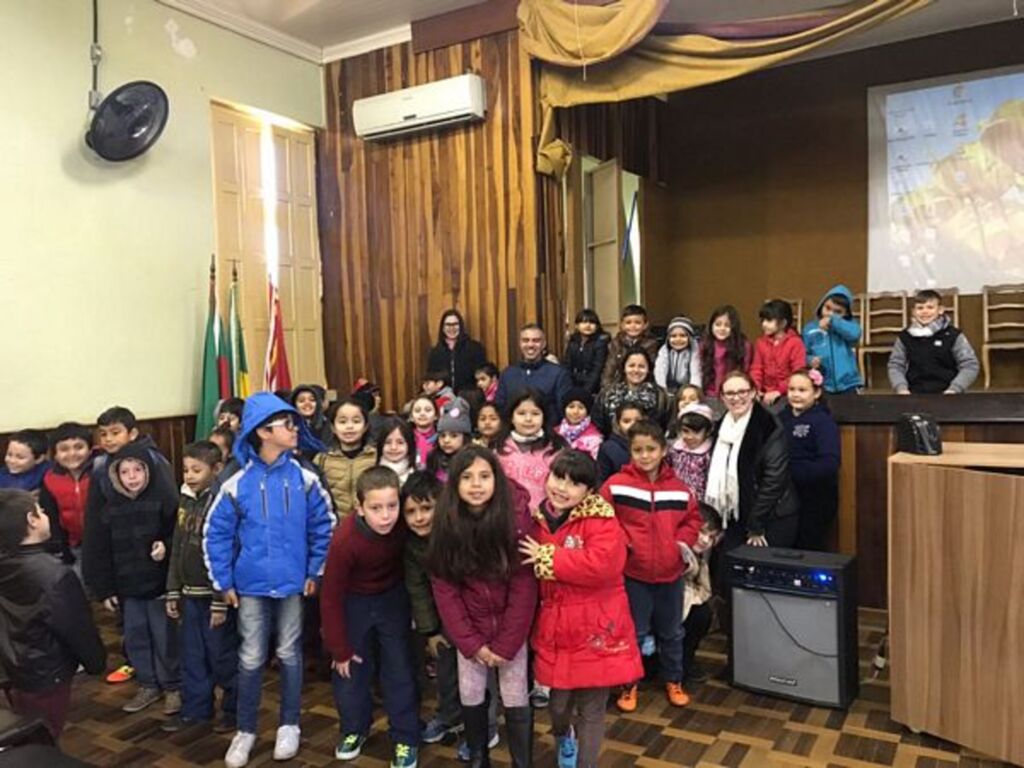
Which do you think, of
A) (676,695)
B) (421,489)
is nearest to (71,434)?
(421,489)

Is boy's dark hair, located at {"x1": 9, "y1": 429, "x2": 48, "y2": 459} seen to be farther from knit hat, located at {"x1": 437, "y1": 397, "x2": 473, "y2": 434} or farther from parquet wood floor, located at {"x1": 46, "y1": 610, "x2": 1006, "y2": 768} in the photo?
knit hat, located at {"x1": 437, "y1": 397, "x2": 473, "y2": 434}

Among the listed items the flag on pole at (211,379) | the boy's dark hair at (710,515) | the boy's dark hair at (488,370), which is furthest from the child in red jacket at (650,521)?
the flag on pole at (211,379)

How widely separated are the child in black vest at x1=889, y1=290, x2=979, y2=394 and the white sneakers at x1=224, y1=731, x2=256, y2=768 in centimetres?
338

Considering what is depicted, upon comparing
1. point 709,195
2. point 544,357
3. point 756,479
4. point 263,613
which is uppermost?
point 709,195

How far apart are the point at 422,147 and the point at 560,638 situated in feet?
14.1

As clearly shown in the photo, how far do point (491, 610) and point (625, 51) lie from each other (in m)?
3.62

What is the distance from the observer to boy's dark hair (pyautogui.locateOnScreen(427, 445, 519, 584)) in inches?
87.4

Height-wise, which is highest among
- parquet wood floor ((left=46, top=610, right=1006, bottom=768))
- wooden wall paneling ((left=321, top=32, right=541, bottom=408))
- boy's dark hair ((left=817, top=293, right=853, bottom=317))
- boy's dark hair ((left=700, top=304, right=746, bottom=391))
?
wooden wall paneling ((left=321, top=32, right=541, bottom=408))

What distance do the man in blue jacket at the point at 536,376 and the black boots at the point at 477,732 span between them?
218cm

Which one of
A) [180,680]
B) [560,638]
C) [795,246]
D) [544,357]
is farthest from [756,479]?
[795,246]

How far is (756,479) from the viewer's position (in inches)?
128

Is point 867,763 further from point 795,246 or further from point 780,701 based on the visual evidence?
point 795,246

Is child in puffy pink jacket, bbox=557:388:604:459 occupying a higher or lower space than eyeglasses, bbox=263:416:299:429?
lower

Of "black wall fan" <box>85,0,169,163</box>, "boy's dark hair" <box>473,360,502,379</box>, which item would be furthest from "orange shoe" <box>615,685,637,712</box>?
"black wall fan" <box>85,0,169,163</box>
